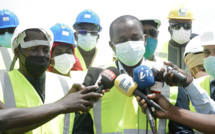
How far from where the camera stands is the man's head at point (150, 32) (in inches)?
287

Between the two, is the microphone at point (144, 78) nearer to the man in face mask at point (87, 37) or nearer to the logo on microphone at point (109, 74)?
the logo on microphone at point (109, 74)

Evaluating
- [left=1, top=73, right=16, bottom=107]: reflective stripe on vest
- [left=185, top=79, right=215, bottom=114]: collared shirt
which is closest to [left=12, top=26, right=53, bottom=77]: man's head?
[left=1, top=73, right=16, bottom=107]: reflective stripe on vest

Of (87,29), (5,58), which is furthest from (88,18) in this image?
(5,58)

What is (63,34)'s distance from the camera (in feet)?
25.2

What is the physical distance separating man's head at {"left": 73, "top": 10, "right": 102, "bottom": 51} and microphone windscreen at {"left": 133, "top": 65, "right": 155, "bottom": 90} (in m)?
5.16

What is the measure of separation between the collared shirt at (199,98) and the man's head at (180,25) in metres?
4.77

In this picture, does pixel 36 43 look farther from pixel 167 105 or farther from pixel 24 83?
pixel 167 105

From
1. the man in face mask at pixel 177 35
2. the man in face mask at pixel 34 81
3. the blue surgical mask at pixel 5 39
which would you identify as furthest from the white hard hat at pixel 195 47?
the blue surgical mask at pixel 5 39

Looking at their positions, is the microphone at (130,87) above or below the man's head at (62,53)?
above

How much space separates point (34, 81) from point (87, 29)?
4.31 m

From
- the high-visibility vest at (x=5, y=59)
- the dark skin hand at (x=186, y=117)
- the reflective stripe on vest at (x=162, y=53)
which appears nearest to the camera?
the dark skin hand at (x=186, y=117)

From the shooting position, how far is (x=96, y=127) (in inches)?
190

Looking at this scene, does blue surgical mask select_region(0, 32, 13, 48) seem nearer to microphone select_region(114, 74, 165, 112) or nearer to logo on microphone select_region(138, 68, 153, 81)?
microphone select_region(114, 74, 165, 112)

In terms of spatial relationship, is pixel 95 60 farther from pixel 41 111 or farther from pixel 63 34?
pixel 41 111
